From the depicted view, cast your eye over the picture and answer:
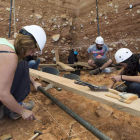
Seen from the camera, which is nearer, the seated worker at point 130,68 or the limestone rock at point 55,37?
the seated worker at point 130,68

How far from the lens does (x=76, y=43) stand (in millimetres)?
6777

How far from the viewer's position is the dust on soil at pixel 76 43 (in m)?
1.49

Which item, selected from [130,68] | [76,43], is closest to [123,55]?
[130,68]

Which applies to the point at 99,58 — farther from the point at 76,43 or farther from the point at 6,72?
the point at 6,72

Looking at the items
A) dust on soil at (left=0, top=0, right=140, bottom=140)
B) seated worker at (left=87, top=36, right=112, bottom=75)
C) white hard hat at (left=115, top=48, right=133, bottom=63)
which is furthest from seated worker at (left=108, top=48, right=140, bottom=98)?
seated worker at (left=87, top=36, right=112, bottom=75)

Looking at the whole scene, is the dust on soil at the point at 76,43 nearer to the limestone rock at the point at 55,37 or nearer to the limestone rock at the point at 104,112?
the limestone rock at the point at 104,112

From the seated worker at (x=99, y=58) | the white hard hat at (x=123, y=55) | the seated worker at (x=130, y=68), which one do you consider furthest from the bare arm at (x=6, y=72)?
the seated worker at (x=99, y=58)

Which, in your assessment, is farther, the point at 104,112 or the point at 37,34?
the point at 104,112

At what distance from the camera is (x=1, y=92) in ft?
3.46

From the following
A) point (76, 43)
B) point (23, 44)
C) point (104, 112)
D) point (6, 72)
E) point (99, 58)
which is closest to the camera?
point (6, 72)

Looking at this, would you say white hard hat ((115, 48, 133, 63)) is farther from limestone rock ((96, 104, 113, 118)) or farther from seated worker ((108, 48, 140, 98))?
limestone rock ((96, 104, 113, 118))

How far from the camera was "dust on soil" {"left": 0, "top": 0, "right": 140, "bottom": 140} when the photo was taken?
4.90 feet

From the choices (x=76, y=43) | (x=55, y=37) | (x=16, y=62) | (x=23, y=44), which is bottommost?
(x=16, y=62)

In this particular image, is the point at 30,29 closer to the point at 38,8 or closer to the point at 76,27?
the point at 38,8
